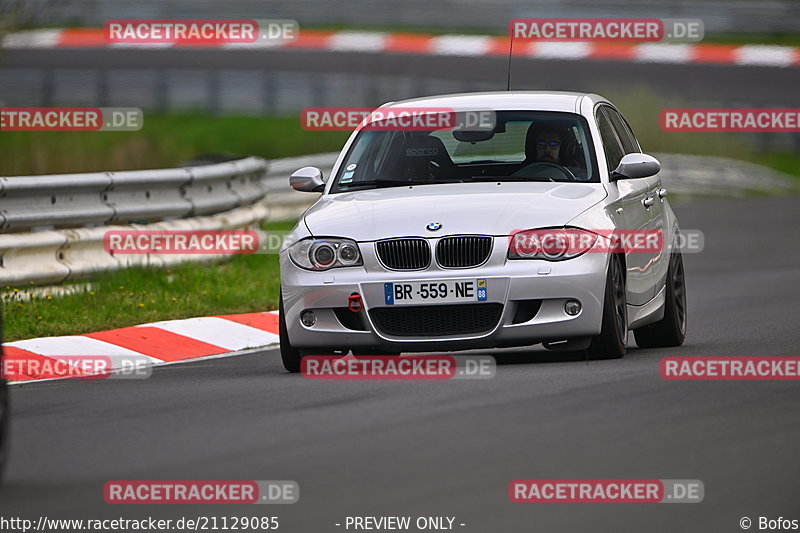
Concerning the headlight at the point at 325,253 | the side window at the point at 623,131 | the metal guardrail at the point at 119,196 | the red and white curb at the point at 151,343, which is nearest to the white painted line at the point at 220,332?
the red and white curb at the point at 151,343

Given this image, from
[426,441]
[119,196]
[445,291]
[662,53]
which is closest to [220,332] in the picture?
[119,196]

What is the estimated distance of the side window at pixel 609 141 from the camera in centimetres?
1158

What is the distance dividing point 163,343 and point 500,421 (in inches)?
185

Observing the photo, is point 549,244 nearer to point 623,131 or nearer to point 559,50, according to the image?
point 623,131

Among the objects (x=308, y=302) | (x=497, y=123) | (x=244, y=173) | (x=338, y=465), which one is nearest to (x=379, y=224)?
(x=308, y=302)

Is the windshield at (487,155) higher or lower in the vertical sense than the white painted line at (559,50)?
lower

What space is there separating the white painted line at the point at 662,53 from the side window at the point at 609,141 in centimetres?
2411

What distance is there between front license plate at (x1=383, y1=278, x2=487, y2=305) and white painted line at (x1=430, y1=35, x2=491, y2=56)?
26198 mm

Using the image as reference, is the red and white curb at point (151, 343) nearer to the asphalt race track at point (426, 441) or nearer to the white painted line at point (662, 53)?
the asphalt race track at point (426, 441)

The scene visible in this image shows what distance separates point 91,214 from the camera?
14.5m

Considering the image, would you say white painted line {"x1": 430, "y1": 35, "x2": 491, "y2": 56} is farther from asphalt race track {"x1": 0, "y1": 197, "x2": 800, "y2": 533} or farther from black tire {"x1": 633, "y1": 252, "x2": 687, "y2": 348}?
asphalt race track {"x1": 0, "y1": 197, "x2": 800, "y2": 533}

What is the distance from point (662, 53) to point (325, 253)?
26.3 m

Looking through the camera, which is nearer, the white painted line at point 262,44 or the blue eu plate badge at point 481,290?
the blue eu plate badge at point 481,290

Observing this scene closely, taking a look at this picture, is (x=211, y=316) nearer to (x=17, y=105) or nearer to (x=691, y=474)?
(x=691, y=474)
